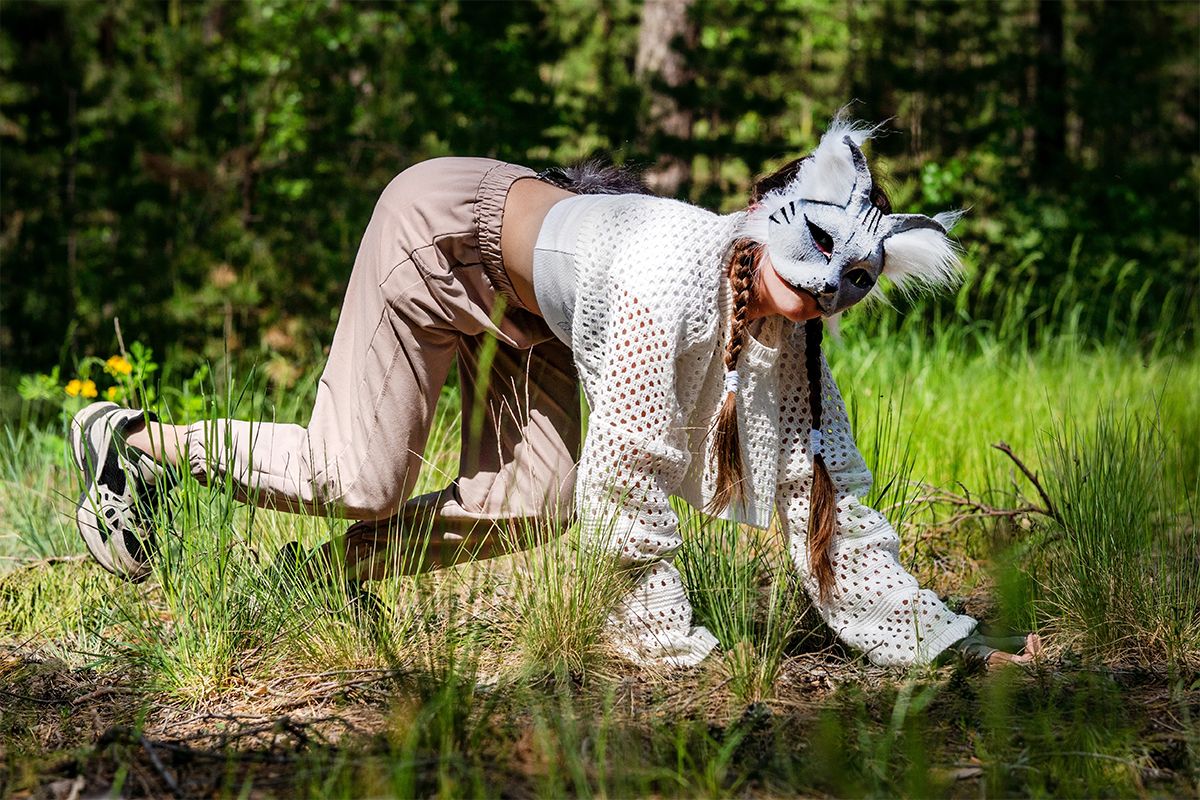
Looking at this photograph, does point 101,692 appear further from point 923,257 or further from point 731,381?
point 923,257

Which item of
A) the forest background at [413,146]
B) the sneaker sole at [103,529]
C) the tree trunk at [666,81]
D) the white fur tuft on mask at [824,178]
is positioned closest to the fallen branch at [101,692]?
the sneaker sole at [103,529]

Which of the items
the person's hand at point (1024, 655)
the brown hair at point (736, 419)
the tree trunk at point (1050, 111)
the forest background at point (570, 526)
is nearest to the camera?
the forest background at point (570, 526)

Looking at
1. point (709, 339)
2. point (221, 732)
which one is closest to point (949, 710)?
point (709, 339)

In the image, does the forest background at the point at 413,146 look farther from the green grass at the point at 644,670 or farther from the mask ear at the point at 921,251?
the mask ear at the point at 921,251

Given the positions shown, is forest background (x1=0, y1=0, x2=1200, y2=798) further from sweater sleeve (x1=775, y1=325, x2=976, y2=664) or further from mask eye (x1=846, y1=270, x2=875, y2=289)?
mask eye (x1=846, y1=270, x2=875, y2=289)

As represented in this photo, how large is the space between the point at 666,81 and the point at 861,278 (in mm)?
4130

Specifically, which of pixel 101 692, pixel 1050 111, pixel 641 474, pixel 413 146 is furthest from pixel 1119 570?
pixel 1050 111

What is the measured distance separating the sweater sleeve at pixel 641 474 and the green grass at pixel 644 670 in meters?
0.06

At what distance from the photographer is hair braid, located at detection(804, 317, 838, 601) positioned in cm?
224

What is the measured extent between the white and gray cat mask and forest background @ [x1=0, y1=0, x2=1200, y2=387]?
2.10 m

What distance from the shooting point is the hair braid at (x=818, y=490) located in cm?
224

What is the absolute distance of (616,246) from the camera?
6.99ft

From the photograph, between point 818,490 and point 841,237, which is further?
point 818,490

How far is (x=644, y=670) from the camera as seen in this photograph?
7.30 ft
